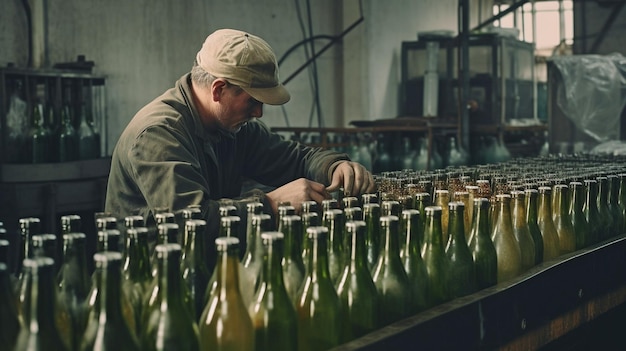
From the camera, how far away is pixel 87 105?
4.93 m

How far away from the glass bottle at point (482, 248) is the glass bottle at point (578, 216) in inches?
21.2

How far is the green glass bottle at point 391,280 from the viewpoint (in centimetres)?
171

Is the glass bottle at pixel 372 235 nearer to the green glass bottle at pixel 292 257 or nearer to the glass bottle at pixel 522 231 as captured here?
the green glass bottle at pixel 292 257

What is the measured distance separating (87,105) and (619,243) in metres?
3.28

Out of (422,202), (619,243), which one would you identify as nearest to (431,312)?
(422,202)

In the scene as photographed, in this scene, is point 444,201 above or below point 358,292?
above

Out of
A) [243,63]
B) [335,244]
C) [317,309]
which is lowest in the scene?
[317,309]

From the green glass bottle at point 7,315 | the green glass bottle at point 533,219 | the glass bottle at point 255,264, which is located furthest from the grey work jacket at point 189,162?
the green glass bottle at point 533,219

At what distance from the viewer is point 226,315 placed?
4.58 feet

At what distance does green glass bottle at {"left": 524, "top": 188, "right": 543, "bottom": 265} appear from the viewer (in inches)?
89.1

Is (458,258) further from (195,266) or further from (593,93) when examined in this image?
(593,93)

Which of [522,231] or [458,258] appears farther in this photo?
[522,231]

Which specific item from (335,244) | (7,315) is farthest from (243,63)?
(7,315)

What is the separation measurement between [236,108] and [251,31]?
473 cm
